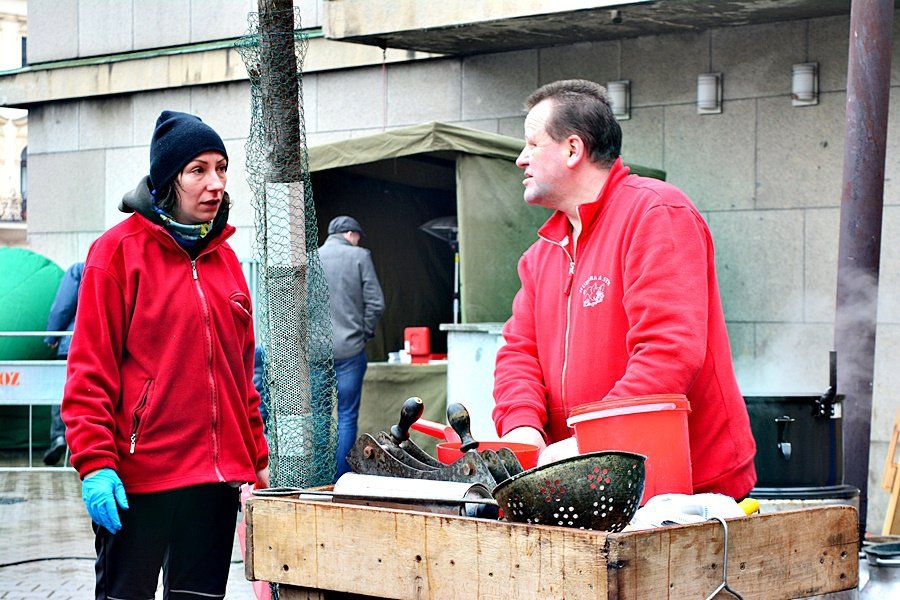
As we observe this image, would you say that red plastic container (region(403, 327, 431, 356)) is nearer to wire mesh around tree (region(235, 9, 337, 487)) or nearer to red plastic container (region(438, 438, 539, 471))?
wire mesh around tree (region(235, 9, 337, 487))

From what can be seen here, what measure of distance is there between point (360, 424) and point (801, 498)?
5.12 metres

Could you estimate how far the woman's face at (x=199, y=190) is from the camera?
3.86 m

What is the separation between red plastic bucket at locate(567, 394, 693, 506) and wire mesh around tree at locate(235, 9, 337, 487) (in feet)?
8.79

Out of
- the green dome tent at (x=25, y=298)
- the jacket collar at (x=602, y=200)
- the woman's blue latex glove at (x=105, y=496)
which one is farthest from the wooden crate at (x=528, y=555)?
the green dome tent at (x=25, y=298)

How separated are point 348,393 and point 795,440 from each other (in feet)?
14.8

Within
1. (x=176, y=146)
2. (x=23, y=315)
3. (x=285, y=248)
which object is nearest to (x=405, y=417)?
(x=176, y=146)

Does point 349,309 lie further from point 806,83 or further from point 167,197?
point 167,197

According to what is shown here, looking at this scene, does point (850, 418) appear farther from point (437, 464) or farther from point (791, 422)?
point (437, 464)

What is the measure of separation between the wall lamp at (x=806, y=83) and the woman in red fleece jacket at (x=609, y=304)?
21.9 ft

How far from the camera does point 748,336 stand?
33.5ft

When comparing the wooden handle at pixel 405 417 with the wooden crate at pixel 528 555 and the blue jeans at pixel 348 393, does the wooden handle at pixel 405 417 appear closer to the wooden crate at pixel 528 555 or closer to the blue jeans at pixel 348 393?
the wooden crate at pixel 528 555

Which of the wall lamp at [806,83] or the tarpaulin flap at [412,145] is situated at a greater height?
the wall lamp at [806,83]

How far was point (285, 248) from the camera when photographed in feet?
17.8

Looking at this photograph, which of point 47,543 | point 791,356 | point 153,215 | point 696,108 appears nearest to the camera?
point 153,215
